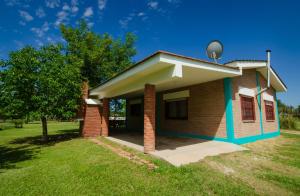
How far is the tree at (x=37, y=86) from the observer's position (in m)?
9.95

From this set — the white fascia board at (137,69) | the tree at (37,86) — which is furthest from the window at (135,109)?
the white fascia board at (137,69)

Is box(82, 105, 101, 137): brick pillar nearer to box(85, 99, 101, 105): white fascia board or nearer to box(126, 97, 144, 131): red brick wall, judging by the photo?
box(85, 99, 101, 105): white fascia board

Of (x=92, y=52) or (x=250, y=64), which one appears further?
(x=92, y=52)

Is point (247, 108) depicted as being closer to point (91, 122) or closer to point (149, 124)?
point (149, 124)

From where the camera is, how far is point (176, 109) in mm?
11414

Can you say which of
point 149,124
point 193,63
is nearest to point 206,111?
point 149,124

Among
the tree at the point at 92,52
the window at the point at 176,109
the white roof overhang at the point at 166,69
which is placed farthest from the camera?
the tree at the point at 92,52

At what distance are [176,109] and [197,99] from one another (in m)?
2.08

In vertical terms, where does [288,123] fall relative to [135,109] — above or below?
below

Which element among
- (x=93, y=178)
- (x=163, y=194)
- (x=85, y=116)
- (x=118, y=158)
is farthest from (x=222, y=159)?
(x=85, y=116)

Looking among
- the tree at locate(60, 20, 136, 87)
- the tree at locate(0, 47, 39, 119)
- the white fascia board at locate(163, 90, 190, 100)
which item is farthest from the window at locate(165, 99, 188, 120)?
the tree at locate(60, 20, 136, 87)

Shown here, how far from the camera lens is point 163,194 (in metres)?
3.67

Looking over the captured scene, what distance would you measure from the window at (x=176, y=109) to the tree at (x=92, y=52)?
28.4 ft

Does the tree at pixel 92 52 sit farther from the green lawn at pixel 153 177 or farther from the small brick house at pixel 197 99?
the green lawn at pixel 153 177
